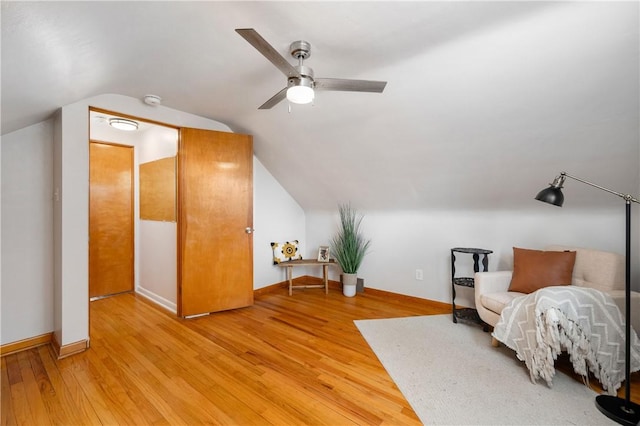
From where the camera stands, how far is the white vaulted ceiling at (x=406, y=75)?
1337mm

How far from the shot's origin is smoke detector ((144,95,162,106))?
243cm

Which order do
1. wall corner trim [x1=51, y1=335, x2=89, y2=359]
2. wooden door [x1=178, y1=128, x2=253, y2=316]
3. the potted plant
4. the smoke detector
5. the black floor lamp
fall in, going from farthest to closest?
the potted plant, wooden door [x1=178, y1=128, x2=253, y2=316], the smoke detector, wall corner trim [x1=51, y1=335, x2=89, y2=359], the black floor lamp

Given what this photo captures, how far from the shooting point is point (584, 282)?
2.20 m

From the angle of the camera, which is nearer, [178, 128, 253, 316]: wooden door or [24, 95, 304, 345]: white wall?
[24, 95, 304, 345]: white wall

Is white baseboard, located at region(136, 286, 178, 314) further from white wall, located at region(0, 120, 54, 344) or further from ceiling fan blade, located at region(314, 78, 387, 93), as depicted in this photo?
ceiling fan blade, located at region(314, 78, 387, 93)

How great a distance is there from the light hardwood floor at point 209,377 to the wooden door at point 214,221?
294 mm

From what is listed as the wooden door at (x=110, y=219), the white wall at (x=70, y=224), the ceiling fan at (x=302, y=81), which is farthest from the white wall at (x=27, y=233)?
the ceiling fan at (x=302, y=81)

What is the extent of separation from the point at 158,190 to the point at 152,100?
1.27 m

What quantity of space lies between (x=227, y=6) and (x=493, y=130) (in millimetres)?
2002

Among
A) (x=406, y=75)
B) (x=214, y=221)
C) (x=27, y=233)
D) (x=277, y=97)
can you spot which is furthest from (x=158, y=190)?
(x=406, y=75)

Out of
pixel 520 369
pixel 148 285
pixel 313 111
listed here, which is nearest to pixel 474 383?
pixel 520 369

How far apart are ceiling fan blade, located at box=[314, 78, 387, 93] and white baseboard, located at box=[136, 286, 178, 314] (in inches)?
109

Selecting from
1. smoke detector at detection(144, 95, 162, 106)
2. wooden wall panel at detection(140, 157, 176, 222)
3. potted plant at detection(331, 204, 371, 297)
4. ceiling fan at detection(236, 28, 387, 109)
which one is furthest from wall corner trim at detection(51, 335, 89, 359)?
potted plant at detection(331, 204, 371, 297)

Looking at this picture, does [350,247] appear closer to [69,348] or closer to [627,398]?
[627,398]
